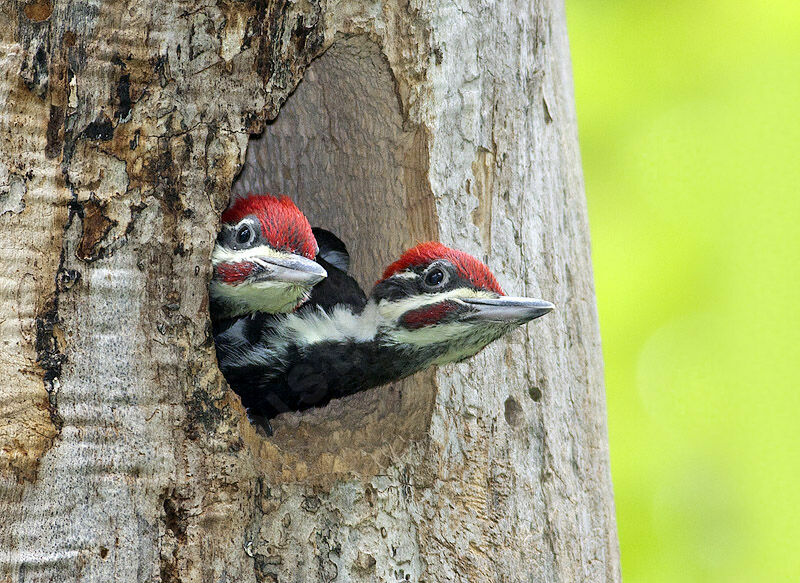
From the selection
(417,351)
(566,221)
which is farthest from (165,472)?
(566,221)

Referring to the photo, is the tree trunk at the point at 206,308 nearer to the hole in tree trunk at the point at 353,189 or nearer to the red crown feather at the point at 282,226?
the hole in tree trunk at the point at 353,189

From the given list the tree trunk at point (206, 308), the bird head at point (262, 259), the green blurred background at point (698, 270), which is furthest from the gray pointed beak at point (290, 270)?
the green blurred background at point (698, 270)

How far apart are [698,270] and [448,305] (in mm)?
3203

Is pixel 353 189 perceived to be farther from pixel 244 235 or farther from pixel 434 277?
pixel 434 277

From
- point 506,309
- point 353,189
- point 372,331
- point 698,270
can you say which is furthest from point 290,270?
point 698,270

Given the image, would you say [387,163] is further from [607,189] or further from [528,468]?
[607,189]

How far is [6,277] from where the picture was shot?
203cm

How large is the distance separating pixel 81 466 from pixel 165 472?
0.63 feet

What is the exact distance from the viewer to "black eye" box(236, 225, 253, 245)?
273 centimetres

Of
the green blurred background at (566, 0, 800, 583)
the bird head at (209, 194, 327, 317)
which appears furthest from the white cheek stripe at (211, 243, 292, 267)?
the green blurred background at (566, 0, 800, 583)

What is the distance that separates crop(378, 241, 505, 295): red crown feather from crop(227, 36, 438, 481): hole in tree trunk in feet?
0.45

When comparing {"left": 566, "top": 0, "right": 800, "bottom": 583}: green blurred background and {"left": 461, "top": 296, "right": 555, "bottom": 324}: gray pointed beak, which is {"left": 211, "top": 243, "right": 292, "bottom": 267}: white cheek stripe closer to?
{"left": 461, "top": 296, "right": 555, "bottom": 324}: gray pointed beak

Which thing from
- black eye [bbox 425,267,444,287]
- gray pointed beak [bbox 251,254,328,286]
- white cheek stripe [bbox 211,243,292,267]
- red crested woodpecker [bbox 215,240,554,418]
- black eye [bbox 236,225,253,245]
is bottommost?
red crested woodpecker [bbox 215,240,554,418]

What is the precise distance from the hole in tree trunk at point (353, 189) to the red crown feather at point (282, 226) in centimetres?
26
